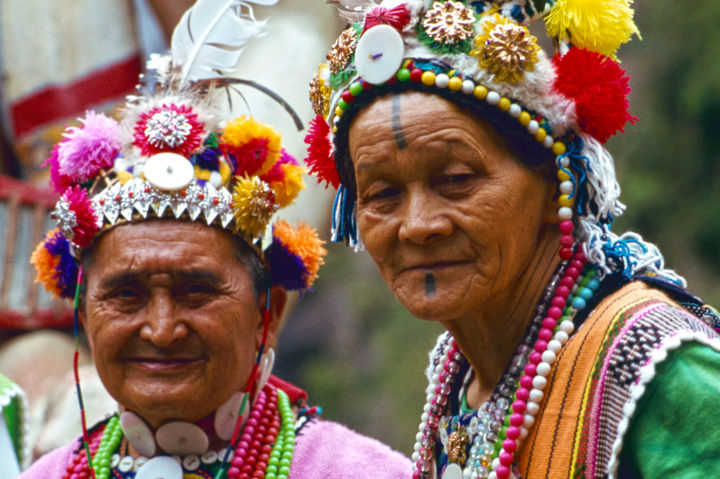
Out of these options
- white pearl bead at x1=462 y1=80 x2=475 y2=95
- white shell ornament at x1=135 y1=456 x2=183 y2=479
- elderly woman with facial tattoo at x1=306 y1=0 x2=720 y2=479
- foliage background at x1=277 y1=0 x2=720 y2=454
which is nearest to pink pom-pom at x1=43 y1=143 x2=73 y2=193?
white shell ornament at x1=135 y1=456 x2=183 y2=479

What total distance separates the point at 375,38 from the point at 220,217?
1113mm

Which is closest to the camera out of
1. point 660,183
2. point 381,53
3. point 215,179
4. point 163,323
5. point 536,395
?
point 536,395

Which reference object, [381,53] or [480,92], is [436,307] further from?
[381,53]

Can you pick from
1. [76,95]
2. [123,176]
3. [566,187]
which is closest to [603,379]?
[566,187]

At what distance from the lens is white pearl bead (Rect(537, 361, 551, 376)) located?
7.70 ft

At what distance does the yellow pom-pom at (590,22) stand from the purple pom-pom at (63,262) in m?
1.98

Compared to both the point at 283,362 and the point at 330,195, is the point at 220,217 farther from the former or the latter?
the point at 283,362

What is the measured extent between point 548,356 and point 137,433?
163 cm

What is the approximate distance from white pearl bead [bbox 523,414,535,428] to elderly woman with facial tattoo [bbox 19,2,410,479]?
1.11 meters

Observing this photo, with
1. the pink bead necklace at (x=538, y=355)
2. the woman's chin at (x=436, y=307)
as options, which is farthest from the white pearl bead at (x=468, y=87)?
the woman's chin at (x=436, y=307)

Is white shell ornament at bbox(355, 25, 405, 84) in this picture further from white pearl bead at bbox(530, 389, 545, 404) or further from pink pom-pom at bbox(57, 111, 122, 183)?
pink pom-pom at bbox(57, 111, 122, 183)

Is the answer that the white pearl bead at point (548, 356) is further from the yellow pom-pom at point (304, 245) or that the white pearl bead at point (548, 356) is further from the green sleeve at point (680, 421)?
the yellow pom-pom at point (304, 245)

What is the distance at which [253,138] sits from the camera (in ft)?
11.4

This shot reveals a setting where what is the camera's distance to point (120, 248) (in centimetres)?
326
